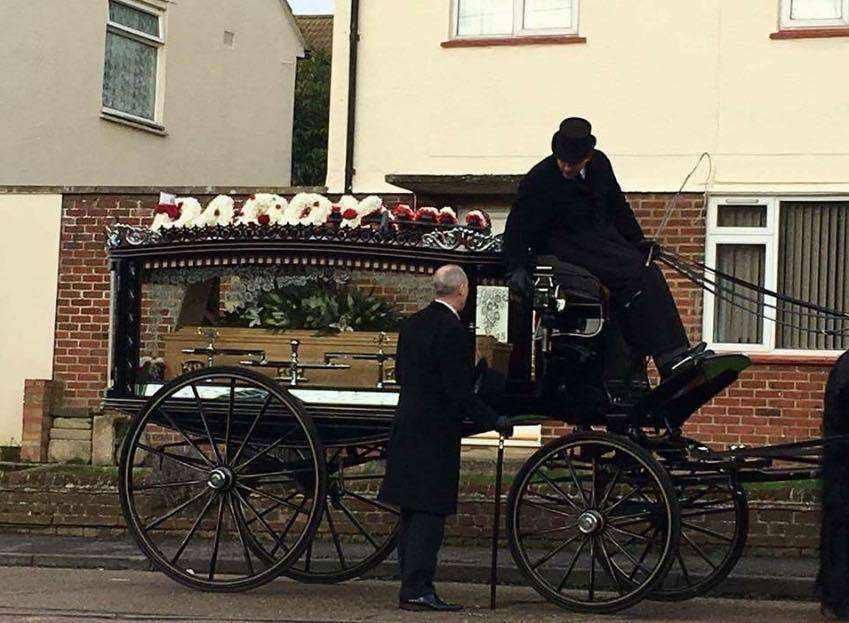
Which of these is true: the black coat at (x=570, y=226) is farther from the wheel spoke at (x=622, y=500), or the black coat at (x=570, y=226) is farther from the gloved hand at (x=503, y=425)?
the wheel spoke at (x=622, y=500)

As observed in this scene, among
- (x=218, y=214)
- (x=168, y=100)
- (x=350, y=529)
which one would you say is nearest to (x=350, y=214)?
(x=218, y=214)

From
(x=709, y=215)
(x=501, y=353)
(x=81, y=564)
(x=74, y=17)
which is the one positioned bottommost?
(x=81, y=564)

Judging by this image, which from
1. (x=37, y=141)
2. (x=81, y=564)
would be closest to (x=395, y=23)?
(x=37, y=141)

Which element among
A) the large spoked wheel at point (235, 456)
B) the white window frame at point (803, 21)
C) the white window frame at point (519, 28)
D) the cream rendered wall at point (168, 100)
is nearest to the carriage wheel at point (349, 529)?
the large spoked wheel at point (235, 456)

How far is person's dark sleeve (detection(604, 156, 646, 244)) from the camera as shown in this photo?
1021cm

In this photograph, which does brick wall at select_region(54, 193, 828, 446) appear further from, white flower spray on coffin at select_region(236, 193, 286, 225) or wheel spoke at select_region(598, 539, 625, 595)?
wheel spoke at select_region(598, 539, 625, 595)

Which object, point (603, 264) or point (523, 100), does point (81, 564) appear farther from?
point (523, 100)

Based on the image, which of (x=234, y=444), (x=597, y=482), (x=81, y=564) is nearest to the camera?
(x=597, y=482)

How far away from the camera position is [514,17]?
17.5m

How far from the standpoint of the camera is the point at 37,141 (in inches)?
827

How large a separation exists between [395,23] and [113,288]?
7586mm

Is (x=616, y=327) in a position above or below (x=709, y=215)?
below

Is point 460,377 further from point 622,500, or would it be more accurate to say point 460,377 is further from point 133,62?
point 133,62

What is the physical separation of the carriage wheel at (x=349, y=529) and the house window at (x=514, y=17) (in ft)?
19.9
